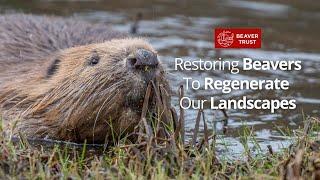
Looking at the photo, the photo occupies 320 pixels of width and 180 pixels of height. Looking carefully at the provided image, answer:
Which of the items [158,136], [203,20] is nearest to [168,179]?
[158,136]

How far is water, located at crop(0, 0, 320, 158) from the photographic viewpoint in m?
6.55

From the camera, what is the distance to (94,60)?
5.46 m

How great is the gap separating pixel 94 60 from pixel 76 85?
0.58ft

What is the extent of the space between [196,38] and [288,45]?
89cm

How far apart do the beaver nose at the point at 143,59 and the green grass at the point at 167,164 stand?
18.9 inches

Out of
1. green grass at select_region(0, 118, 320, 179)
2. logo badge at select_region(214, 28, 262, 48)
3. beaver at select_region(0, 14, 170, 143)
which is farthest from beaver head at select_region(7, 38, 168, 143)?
logo badge at select_region(214, 28, 262, 48)

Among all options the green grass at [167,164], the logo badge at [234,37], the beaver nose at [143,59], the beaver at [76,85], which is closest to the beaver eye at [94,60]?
the beaver at [76,85]

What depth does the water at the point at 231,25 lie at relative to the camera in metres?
6.55

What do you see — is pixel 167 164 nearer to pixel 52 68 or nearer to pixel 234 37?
pixel 234 37

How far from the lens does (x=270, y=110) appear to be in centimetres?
657

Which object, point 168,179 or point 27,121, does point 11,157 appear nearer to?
point 168,179

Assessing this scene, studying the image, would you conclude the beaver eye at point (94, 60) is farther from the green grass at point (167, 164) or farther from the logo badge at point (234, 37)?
the green grass at point (167, 164)

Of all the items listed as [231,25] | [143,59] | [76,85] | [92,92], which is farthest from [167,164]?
[231,25]

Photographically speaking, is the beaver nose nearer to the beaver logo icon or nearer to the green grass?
the green grass
